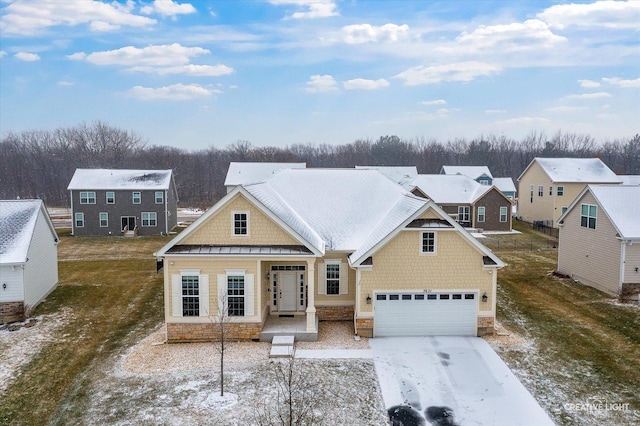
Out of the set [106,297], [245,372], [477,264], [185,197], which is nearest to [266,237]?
[245,372]

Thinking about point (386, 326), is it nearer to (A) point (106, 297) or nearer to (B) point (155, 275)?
(A) point (106, 297)

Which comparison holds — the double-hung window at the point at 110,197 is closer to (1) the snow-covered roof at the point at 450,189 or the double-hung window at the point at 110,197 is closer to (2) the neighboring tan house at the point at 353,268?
(1) the snow-covered roof at the point at 450,189

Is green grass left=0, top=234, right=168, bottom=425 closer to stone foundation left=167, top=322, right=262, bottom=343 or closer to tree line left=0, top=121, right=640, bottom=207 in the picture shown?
stone foundation left=167, top=322, right=262, bottom=343

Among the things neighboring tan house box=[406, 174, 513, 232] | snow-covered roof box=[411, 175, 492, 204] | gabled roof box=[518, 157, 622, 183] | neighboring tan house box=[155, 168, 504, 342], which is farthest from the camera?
gabled roof box=[518, 157, 622, 183]

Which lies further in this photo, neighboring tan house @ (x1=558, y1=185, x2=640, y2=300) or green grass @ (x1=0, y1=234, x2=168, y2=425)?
neighboring tan house @ (x1=558, y1=185, x2=640, y2=300)

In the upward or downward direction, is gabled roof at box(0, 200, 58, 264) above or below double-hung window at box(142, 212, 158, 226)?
above

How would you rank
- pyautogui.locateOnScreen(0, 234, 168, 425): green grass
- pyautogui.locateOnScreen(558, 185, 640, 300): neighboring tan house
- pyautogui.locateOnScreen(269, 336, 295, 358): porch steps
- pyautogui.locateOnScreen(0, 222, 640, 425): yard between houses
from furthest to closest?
pyautogui.locateOnScreen(558, 185, 640, 300): neighboring tan house < pyautogui.locateOnScreen(269, 336, 295, 358): porch steps < pyautogui.locateOnScreen(0, 234, 168, 425): green grass < pyautogui.locateOnScreen(0, 222, 640, 425): yard between houses

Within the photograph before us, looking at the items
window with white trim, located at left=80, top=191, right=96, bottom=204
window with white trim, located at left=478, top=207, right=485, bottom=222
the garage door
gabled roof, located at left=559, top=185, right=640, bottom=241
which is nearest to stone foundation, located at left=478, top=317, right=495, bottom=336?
the garage door
